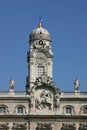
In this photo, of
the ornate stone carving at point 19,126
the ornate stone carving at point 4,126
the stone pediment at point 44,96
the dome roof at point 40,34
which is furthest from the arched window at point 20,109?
the dome roof at point 40,34

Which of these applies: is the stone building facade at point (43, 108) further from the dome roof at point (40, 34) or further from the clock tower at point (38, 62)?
the dome roof at point (40, 34)

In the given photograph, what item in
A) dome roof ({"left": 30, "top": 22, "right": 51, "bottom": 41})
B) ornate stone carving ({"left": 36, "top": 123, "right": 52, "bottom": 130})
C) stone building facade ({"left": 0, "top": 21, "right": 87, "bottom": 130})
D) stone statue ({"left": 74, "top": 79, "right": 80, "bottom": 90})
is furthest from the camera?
dome roof ({"left": 30, "top": 22, "right": 51, "bottom": 41})

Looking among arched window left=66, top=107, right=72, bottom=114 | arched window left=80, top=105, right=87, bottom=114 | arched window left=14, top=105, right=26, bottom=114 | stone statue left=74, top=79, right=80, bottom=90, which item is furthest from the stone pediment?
arched window left=80, top=105, right=87, bottom=114

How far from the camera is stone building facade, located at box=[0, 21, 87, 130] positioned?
112188 millimetres

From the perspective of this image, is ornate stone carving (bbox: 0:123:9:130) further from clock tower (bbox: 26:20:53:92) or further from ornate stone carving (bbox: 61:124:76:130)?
clock tower (bbox: 26:20:53:92)

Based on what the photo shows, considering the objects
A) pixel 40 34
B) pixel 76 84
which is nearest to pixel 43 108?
pixel 76 84

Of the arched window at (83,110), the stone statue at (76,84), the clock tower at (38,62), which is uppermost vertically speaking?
the clock tower at (38,62)

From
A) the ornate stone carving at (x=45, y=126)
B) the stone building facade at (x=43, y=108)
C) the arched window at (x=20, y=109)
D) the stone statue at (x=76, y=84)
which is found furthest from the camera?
the stone statue at (x=76, y=84)

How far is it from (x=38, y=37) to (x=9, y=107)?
611 inches

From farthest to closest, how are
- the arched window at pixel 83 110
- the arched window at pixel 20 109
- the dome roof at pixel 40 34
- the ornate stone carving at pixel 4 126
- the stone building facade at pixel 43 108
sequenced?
the dome roof at pixel 40 34
the arched window at pixel 83 110
the arched window at pixel 20 109
the stone building facade at pixel 43 108
the ornate stone carving at pixel 4 126

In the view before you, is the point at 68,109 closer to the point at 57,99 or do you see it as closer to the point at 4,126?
the point at 57,99

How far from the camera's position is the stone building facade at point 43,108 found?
11219cm

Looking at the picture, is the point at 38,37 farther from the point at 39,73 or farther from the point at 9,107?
the point at 9,107

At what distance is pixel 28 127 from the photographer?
11200 centimetres
